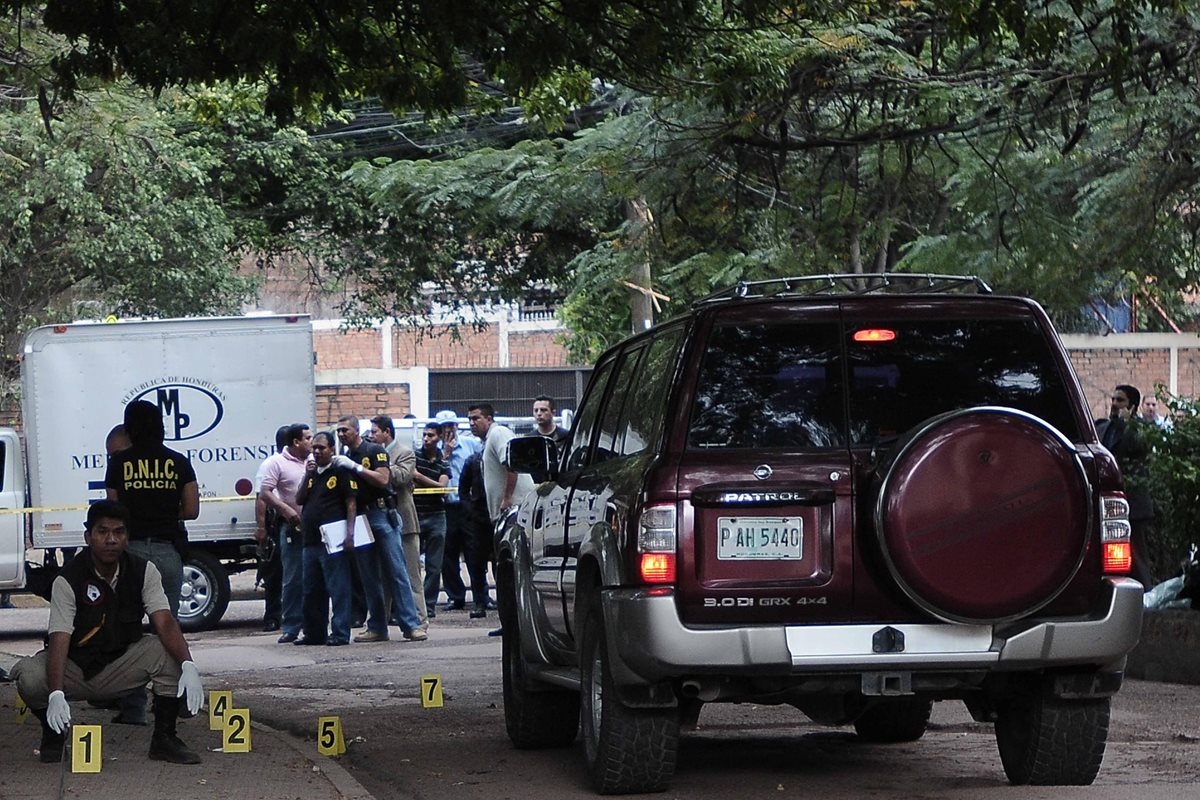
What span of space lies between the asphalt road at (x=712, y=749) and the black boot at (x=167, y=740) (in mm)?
790

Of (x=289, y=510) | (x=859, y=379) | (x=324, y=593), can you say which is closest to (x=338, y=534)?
(x=324, y=593)

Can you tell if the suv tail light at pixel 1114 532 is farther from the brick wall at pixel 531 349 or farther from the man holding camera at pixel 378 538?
the brick wall at pixel 531 349

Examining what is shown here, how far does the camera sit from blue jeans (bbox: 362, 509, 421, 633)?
15695mm

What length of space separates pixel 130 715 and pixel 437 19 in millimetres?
4255

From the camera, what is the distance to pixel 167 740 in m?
8.49

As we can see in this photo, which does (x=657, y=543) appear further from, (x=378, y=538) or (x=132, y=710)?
(x=378, y=538)

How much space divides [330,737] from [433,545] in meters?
10.1

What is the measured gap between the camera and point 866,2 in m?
12.3

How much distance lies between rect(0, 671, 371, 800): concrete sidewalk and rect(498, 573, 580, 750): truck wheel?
1.03 m

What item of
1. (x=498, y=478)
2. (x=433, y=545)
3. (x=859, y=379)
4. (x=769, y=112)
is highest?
(x=769, y=112)

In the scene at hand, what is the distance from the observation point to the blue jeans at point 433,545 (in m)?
18.9

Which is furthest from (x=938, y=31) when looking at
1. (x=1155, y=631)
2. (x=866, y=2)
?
(x=1155, y=631)

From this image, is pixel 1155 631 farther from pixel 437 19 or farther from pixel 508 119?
pixel 508 119

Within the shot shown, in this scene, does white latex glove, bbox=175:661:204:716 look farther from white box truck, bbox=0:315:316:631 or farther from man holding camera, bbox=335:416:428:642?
white box truck, bbox=0:315:316:631
